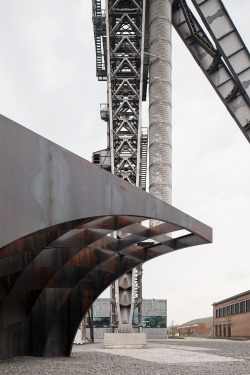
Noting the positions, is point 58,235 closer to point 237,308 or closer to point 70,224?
point 70,224

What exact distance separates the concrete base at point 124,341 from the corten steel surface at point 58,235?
1614cm

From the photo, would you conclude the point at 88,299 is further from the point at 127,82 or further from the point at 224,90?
the point at 127,82

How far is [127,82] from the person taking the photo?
171ft

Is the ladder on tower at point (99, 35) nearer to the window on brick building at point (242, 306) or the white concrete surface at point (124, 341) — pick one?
the white concrete surface at point (124, 341)

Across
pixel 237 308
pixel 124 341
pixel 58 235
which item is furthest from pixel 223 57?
pixel 237 308

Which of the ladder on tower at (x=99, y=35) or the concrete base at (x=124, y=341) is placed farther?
the ladder on tower at (x=99, y=35)

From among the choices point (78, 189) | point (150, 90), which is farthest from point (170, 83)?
point (78, 189)

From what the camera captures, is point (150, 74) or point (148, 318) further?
point (148, 318)

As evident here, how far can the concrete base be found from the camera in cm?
3759

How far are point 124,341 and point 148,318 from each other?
53.8m

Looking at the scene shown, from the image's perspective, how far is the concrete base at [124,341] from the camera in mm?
37594

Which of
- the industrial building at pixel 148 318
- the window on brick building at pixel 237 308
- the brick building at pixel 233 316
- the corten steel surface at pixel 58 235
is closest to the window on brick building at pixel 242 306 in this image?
the brick building at pixel 233 316

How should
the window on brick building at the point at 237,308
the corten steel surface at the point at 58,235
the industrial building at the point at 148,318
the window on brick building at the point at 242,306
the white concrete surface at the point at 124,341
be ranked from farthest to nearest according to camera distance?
the industrial building at the point at 148,318, the window on brick building at the point at 237,308, the window on brick building at the point at 242,306, the white concrete surface at the point at 124,341, the corten steel surface at the point at 58,235

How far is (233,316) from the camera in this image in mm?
91375
